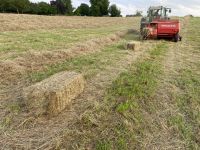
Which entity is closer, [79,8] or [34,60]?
[34,60]

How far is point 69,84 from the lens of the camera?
18.6 feet

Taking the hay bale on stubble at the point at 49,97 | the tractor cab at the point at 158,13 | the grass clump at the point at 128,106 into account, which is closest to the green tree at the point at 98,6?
the tractor cab at the point at 158,13

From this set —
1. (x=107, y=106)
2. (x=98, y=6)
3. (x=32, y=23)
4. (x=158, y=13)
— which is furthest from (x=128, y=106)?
(x=98, y=6)

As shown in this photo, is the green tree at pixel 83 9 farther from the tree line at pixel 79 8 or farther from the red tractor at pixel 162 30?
the red tractor at pixel 162 30

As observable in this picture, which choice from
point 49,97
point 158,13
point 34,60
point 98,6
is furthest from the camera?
point 98,6

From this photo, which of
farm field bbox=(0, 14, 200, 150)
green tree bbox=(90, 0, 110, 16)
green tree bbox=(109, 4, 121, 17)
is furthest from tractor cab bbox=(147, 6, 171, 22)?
green tree bbox=(109, 4, 121, 17)

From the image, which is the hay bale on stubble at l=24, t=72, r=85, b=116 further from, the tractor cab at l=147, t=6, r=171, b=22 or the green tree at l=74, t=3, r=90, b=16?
the green tree at l=74, t=3, r=90, b=16

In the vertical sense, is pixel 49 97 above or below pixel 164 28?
below

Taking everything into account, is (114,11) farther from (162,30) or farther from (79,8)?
(162,30)

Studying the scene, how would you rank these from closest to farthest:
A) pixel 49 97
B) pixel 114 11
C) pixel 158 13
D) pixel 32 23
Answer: pixel 49 97
pixel 158 13
pixel 32 23
pixel 114 11

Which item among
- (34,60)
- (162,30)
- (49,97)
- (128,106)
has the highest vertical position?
(162,30)

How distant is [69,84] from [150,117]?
1559 millimetres

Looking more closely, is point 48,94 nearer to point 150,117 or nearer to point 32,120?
point 32,120

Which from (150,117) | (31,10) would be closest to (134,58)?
(150,117)
